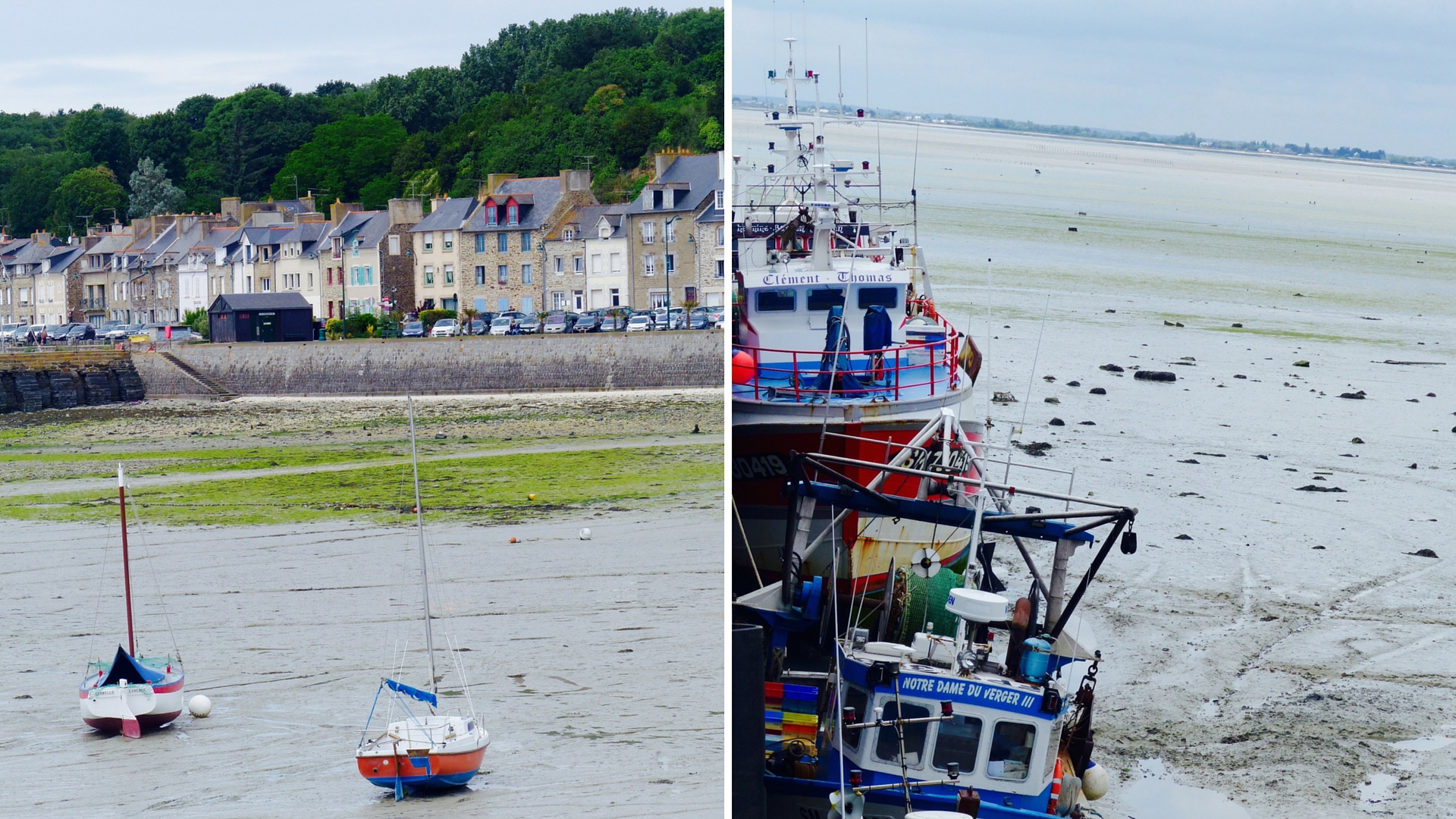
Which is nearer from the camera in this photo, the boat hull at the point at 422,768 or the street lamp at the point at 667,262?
the boat hull at the point at 422,768

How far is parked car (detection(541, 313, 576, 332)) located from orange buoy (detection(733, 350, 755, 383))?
2938 centimetres

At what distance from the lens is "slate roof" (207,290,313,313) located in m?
41.2

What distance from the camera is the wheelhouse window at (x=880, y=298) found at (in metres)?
10.1

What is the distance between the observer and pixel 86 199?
61062 mm

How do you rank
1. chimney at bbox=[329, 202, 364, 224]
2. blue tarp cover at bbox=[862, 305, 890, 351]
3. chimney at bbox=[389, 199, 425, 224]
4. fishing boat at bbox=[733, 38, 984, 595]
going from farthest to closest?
chimney at bbox=[329, 202, 364, 224], chimney at bbox=[389, 199, 425, 224], blue tarp cover at bbox=[862, 305, 890, 351], fishing boat at bbox=[733, 38, 984, 595]

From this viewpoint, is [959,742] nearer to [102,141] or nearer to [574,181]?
[574,181]

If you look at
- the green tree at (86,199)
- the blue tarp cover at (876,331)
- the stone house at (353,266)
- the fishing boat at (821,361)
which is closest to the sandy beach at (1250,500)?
the fishing boat at (821,361)

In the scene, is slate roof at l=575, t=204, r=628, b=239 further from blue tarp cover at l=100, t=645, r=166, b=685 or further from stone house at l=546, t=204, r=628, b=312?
blue tarp cover at l=100, t=645, r=166, b=685

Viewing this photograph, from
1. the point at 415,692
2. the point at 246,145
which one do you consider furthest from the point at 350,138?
the point at 415,692

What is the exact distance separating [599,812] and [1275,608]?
5.46 metres

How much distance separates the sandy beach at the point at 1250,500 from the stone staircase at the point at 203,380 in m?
18.5

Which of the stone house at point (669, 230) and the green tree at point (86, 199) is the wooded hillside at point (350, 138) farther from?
the stone house at point (669, 230)

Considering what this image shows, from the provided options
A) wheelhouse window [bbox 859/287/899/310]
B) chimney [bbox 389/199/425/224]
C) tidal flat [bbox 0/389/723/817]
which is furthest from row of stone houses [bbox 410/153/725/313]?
wheelhouse window [bbox 859/287/899/310]

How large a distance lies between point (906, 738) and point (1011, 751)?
16.7 inches
